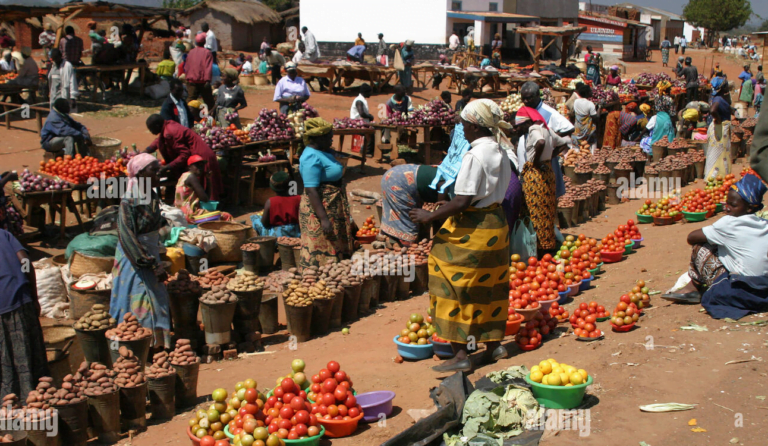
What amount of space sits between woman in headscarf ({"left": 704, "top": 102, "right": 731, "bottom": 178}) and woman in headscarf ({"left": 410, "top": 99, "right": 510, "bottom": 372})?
7.68 m

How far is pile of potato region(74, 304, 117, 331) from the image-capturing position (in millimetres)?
5246

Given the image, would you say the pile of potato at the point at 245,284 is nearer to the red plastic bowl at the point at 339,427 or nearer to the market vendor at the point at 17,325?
the market vendor at the point at 17,325

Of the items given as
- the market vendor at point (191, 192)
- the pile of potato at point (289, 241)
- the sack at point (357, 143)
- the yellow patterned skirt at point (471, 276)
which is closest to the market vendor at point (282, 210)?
the pile of potato at point (289, 241)

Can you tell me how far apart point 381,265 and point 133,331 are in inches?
108

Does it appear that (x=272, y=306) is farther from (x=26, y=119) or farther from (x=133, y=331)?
(x=26, y=119)

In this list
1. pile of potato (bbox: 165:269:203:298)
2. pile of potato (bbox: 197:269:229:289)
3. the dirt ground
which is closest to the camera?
the dirt ground

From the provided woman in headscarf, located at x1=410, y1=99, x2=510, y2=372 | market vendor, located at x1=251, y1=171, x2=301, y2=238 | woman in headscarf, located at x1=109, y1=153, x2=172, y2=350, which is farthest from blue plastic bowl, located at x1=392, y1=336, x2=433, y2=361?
market vendor, located at x1=251, y1=171, x2=301, y2=238

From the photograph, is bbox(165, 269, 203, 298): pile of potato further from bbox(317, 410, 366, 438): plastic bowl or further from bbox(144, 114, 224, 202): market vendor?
bbox(144, 114, 224, 202): market vendor

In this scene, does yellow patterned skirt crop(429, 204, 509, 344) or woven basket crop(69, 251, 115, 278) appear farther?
woven basket crop(69, 251, 115, 278)

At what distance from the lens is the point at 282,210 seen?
8477 millimetres

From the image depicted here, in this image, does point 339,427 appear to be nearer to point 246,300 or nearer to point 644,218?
point 246,300

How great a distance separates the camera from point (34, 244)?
9023 millimetres

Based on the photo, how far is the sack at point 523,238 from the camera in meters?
7.07

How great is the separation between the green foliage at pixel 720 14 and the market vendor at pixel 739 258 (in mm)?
78540
